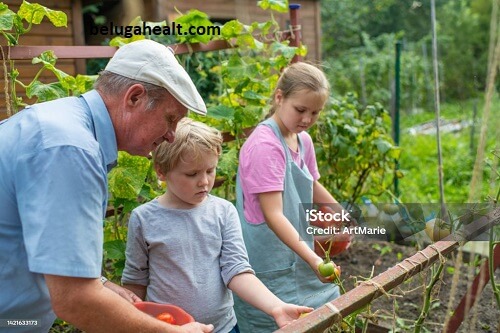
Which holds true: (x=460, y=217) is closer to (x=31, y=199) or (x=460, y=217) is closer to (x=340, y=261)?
(x=31, y=199)

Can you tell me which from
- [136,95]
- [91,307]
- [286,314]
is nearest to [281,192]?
[286,314]

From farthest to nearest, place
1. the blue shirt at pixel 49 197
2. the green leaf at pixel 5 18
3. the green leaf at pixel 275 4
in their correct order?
the green leaf at pixel 275 4 < the green leaf at pixel 5 18 < the blue shirt at pixel 49 197

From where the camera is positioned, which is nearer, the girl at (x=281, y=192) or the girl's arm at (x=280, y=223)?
the girl's arm at (x=280, y=223)

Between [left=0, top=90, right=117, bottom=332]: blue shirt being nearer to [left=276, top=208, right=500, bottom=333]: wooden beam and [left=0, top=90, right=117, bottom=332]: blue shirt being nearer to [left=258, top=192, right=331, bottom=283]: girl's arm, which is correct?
[left=276, top=208, right=500, bottom=333]: wooden beam

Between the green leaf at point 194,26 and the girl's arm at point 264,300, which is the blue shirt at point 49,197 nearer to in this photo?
the girl's arm at point 264,300

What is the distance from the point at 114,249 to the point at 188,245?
591 mm

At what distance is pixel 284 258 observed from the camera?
230 centimetres

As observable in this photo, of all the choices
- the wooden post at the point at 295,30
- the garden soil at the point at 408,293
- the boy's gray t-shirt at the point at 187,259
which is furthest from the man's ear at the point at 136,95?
the wooden post at the point at 295,30

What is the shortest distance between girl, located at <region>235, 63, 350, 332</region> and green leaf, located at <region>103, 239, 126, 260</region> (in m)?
0.49

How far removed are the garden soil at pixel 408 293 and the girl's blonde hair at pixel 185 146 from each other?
1179mm

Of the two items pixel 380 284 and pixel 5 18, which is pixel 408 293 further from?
pixel 5 18

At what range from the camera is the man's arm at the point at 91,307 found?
1188 millimetres

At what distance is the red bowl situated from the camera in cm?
154

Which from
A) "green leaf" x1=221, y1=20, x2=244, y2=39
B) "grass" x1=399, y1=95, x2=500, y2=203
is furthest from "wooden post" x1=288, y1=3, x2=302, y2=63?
"grass" x1=399, y1=95, x2=500, y2=203
